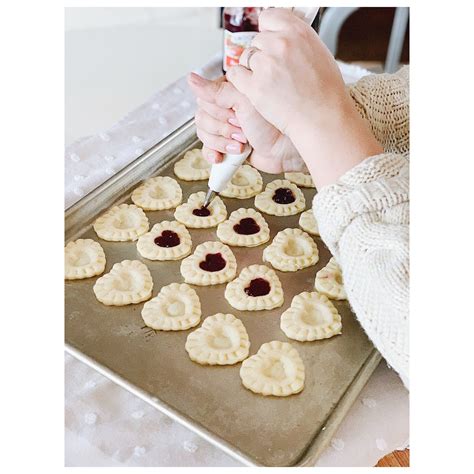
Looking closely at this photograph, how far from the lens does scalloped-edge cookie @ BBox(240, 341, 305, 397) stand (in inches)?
35.0

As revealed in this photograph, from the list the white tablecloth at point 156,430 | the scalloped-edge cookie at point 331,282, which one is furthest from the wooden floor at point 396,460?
the scalloped-edge cookie at point 331,282

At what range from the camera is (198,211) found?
3.92 ft

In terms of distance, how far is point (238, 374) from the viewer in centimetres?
92

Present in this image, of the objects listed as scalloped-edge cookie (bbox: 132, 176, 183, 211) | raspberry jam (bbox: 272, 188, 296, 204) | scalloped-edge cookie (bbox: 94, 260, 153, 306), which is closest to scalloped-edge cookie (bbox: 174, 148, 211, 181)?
scalloped-edge cookie (bbox: 132, 176, 183, 211)

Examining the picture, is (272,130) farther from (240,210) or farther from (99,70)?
(99,70)

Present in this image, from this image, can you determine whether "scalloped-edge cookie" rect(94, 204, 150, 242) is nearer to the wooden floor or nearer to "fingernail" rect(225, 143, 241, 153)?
"fingernail" rect(225, 143, 241, 153)

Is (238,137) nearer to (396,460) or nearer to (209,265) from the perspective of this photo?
(209,265)

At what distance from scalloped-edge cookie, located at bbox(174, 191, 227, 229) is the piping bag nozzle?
1.3 inches

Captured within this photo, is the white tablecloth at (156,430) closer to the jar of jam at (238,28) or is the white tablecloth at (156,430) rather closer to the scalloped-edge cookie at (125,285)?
the scalloped-edge cookie at (125,285)

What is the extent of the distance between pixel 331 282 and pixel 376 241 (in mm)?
205

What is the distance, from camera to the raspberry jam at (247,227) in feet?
3.80

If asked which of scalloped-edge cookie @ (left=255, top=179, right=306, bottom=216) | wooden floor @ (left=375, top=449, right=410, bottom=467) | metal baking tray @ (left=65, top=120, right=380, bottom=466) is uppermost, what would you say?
scalloped-edge cookie @ (left=255, top=179, right=306, bottom=216)

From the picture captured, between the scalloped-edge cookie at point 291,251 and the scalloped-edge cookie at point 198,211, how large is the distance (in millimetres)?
108

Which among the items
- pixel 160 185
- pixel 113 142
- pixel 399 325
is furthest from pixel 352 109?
pixel 113 142
